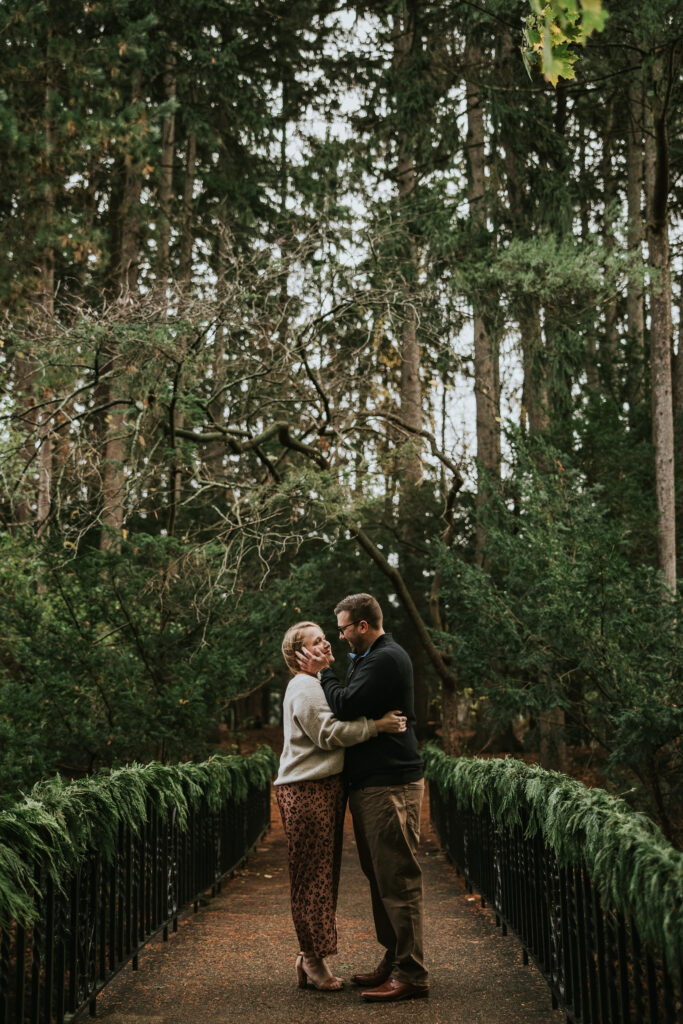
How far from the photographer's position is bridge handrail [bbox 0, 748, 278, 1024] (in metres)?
3.88

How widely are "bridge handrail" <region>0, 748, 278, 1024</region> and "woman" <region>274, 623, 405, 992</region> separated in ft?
3.02

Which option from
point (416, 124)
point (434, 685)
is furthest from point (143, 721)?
point (434, 685)

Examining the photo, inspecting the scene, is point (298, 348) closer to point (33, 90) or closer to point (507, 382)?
point (33, 90)

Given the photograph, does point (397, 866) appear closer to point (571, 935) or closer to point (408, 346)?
point (571, 935)

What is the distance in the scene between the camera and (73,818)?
460cm

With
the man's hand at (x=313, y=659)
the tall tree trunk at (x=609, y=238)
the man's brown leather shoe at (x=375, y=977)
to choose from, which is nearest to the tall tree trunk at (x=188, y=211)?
the tall tree trunk at (x=609, y=238)

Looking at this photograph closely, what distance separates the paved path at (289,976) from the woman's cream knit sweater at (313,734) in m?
1.14

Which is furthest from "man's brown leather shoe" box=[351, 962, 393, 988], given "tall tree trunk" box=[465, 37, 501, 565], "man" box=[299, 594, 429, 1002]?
Result: "tall tree trunk" box=[465, 37, 501, 565]

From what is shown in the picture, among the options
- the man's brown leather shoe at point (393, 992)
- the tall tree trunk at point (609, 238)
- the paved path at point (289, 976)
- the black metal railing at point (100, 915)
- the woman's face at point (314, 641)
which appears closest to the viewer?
the black metal railing at point (100, 915)

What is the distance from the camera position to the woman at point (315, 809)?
532cm

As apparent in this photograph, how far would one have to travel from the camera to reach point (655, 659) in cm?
941

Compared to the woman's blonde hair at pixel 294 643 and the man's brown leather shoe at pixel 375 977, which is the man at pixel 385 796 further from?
the woman's blonde hair at pixel 294 643

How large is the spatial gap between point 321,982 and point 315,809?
899 millimetres

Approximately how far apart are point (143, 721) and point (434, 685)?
19.9 metres
